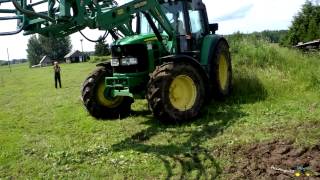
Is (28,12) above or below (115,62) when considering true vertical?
above

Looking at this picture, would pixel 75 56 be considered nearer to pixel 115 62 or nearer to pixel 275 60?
pixel 275 60

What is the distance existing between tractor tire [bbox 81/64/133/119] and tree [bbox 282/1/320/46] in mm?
33111

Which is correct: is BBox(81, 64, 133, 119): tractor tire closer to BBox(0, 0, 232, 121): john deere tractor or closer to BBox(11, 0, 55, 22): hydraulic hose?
BBox(0, 0, 232, 121): john deere tractor

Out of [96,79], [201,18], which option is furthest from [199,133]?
[201,18]

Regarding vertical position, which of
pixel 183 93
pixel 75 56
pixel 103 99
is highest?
pixel 75 56

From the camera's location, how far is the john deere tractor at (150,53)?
7.17 meters

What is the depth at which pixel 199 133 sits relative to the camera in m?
7.54

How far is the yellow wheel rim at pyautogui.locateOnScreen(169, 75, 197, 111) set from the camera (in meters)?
8.48

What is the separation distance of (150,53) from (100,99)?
1.62 metres

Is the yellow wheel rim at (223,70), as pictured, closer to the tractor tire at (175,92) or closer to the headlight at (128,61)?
the tractor tire at (175,92)

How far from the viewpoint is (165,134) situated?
7.71 meters

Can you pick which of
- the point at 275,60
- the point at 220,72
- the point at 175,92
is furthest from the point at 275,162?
the point at 275,60

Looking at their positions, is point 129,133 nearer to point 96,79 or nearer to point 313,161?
point 96,79

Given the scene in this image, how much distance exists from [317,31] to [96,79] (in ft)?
106
